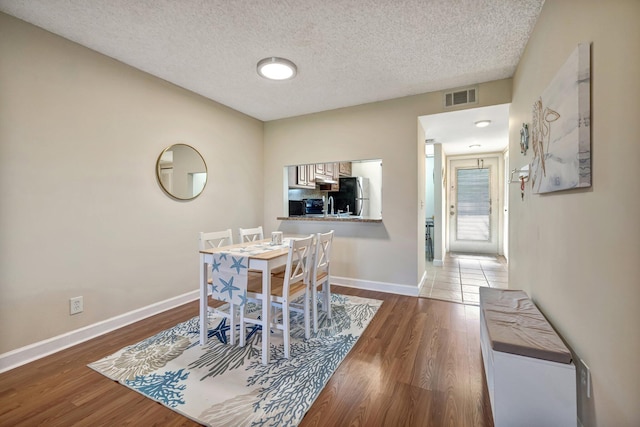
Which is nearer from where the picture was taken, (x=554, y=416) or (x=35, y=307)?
(x=554, y=416)

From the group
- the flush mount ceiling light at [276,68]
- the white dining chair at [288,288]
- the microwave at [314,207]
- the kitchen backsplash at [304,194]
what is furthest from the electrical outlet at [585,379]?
the kitchen backsplash at [304,194]

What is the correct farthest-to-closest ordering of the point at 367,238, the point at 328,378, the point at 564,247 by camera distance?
the point at 367,238
the point at 328,378
the point at 564,247

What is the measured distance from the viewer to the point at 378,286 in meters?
3.48

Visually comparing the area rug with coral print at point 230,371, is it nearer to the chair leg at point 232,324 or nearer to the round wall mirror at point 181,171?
the chair leg at point 232,324

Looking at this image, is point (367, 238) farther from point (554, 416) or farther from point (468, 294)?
point (554, 416)

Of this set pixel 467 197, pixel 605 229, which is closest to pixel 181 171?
pixel 605 229

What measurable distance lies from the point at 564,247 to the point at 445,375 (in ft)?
3.50

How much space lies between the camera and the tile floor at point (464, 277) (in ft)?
11.0

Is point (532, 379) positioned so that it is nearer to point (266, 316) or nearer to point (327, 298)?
point (266, 316)

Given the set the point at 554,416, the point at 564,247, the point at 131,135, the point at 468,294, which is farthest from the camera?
the point at 468,294

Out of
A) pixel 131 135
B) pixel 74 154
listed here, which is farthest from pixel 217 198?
pixel 74 154

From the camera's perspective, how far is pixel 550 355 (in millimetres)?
1196

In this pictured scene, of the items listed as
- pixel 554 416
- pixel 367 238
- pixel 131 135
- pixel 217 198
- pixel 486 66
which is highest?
pixel 486 66

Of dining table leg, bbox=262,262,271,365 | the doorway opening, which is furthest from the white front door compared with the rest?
dining table leg, bbox=262,262,271,365
